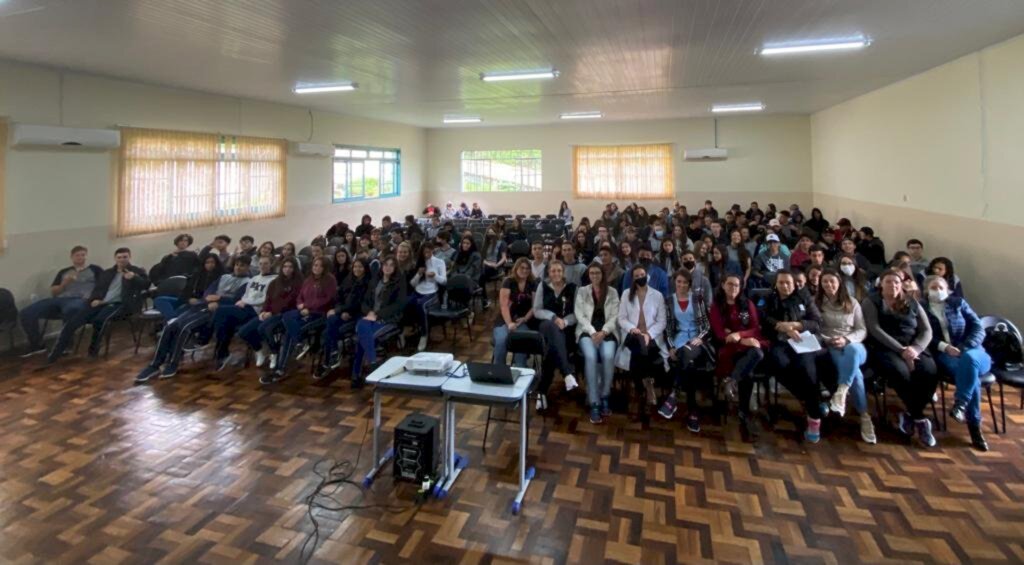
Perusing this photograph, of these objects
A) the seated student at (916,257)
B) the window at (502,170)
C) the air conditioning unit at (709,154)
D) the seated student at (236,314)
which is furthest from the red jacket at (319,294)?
the air conditioning unit at (709,154)

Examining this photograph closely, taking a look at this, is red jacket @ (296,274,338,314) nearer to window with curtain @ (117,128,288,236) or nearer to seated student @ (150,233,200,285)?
seated student @ (150,233,200,285)

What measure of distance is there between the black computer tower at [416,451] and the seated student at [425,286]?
2.59 meters

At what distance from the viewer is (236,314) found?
5523mm

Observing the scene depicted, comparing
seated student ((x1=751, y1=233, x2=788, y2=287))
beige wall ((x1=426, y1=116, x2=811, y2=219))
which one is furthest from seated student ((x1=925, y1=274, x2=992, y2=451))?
beige wall ((x1=426, y1=116, x2=811, y2=219))

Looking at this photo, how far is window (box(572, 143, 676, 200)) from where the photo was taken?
13500 mm

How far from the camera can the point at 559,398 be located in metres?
4.70

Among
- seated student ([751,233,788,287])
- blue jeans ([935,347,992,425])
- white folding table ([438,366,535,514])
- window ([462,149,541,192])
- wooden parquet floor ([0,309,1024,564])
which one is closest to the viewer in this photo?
wooden parquet floor ([0,309,1024,564])

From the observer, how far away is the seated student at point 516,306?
4676 mm

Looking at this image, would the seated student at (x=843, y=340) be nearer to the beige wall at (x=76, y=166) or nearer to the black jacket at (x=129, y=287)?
the black jacket at (x=129, y=287)

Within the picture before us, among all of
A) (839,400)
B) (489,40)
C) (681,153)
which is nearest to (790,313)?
(839,400)

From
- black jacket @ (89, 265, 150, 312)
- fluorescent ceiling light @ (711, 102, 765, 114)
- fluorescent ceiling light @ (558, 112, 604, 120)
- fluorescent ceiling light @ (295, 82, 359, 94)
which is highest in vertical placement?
fluorescent ceiling light @ (558, 112, 604, 120)

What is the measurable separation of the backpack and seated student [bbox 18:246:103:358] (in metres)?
8.42

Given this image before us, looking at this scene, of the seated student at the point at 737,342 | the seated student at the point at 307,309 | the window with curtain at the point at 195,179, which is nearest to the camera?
the seated student at the point at 737,342

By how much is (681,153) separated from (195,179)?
411 inches
